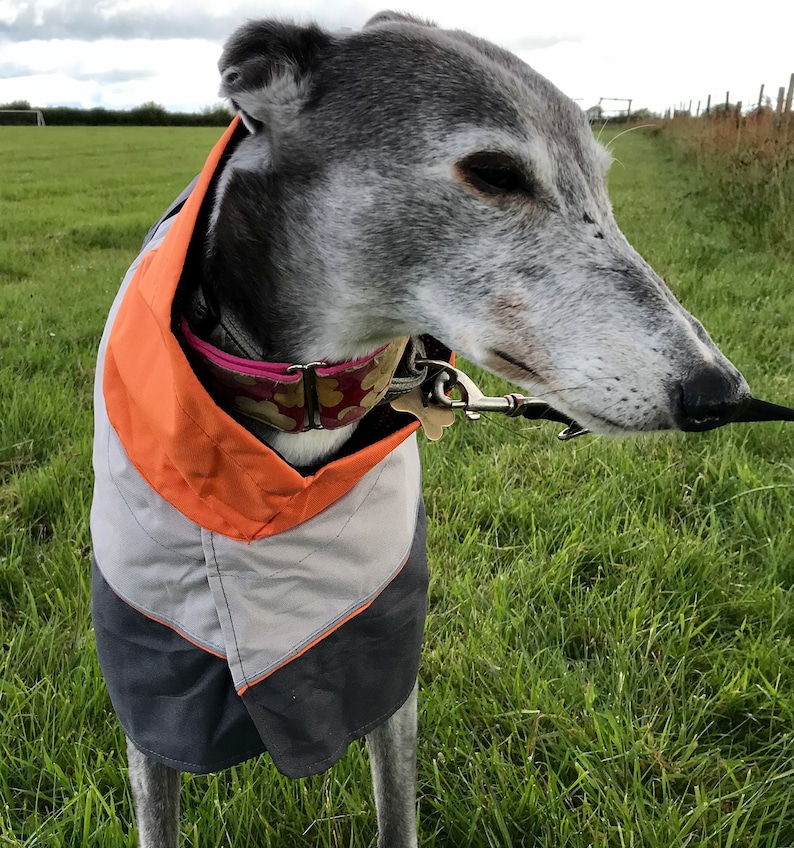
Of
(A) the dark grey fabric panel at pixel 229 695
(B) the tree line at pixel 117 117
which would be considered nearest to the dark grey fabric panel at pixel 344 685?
(A) the dark grey fabric panel at pixel 229 695

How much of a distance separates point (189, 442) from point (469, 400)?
0.66m

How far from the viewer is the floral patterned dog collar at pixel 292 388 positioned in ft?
4.66

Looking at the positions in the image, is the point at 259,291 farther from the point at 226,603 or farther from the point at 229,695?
the point at 229,695

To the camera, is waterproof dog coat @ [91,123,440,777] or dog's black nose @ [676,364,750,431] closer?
dog's black nose @ [676,364,750,431]

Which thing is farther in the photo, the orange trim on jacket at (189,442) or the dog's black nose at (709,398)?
the orange trim on jacket at (189,442)

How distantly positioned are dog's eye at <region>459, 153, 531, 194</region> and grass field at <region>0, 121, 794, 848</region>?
634 millimetres

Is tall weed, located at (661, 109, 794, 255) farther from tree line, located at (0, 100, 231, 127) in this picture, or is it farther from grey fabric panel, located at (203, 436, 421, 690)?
tree line, located at (0, 100, 231, 127)

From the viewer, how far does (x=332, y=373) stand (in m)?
1.46

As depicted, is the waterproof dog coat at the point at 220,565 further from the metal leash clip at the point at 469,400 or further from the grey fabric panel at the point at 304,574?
the metal leash clip at the point at 469,400

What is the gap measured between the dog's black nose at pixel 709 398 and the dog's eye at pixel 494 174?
1.58 feet

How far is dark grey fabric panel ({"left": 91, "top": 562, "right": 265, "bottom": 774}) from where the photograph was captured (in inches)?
62.1

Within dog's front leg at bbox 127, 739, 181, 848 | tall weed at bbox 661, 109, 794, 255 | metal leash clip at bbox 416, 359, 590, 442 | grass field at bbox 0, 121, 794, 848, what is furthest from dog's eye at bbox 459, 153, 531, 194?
tall weed at bbox 661, 109, 794, 255

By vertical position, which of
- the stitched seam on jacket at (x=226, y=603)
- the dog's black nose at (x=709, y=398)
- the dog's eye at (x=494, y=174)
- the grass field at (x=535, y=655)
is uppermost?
the dog's eye at (x=494, y=174)

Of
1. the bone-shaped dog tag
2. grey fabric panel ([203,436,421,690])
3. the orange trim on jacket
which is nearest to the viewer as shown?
the orange trim on jacket
